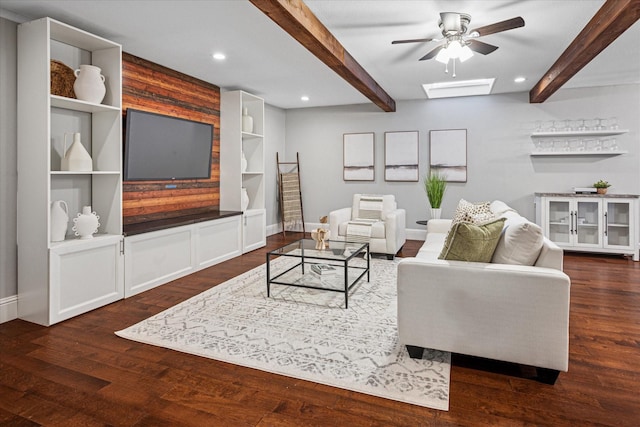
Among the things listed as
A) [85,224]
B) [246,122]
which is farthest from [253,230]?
[85,224]

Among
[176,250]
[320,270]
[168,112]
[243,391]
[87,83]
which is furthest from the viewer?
[168,112]

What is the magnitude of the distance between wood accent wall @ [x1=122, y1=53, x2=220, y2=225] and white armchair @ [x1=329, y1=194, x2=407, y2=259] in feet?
6.00

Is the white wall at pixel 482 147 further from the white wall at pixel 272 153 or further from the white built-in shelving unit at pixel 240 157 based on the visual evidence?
the white built-in shelving unit at pixel 240 157

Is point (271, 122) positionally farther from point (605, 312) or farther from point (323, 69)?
point (605, 312)

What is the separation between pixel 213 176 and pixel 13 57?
2744mm

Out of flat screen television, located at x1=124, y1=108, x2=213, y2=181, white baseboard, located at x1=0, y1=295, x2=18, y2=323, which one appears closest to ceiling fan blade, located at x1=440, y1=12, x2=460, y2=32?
flat screen television, located at x1=124, y1=108, x2=213, y2=181

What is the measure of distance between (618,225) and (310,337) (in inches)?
198

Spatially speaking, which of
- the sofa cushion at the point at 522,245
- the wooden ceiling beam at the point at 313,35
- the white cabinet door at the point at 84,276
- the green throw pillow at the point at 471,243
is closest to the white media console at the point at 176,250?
the white cabinet door at the point at 84,276

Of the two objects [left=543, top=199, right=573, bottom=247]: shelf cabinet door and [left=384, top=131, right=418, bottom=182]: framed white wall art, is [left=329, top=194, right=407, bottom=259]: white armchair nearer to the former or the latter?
[left=384, top=131, right=418, bottom=182]: framed white wall art

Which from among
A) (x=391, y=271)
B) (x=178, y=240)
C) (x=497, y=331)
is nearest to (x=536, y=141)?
(x=391, y=271)

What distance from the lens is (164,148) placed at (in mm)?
4508

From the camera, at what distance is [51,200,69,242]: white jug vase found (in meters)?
3.12

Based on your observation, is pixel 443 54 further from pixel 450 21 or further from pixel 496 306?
pixel 496 306

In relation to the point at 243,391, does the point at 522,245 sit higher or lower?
higher
